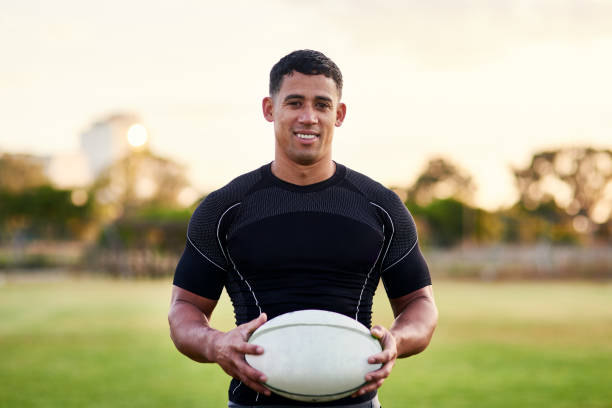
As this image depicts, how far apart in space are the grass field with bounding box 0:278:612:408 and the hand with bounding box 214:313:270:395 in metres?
5.63

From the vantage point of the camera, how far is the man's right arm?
8.64 feet

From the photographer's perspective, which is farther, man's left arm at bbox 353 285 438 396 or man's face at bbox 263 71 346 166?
man's face at bbox 263 71 346 166

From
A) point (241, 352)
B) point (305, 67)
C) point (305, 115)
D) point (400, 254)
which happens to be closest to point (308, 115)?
point (305, 115)

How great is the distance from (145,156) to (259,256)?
199ft

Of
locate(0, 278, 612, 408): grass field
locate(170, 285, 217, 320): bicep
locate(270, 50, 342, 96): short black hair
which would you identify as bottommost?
locate(0, 278, 612, 408): grass field

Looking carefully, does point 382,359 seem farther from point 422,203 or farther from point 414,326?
point 422,203

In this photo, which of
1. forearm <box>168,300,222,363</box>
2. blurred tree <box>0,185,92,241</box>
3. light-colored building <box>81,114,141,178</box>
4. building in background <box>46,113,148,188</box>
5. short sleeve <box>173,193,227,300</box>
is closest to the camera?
forearm <box>168,300,222,363</box>

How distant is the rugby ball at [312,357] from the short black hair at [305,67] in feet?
3.30

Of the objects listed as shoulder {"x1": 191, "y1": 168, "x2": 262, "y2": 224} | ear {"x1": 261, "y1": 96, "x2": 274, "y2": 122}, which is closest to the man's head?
ear {"x1": 261, "y1": 96, "x2": 274, "y2": 122}

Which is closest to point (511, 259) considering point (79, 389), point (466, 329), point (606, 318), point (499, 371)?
point (606, 318)

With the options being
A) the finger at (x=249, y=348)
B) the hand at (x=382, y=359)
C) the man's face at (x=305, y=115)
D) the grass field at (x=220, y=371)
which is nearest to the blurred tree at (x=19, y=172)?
the grass field at (x=220, y=371)

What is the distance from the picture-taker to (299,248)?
2908mm

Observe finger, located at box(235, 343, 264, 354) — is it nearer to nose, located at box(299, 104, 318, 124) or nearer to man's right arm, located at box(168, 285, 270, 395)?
man's right arm, located at box(168, 285, 270, 395)

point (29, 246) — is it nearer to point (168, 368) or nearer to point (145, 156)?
point (145, 156)
